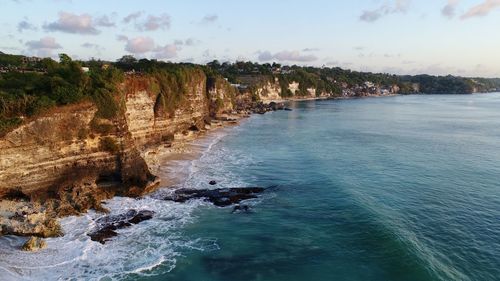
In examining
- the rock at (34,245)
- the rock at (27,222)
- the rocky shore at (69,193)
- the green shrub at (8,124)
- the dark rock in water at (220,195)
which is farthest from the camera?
the dark rock in water at (220,195)

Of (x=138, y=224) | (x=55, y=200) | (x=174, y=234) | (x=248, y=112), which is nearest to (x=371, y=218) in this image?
(x=174, y=234)

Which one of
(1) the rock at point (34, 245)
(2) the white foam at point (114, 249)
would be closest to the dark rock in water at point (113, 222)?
(2) the white foam at point (114, 249)

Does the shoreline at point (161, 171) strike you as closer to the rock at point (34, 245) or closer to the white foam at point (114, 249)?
the white foam at point (114, 249)

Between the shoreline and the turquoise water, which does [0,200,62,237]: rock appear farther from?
the turquoise water

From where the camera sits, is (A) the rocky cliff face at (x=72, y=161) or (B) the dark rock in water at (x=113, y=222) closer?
(B) the dark rock in water at (x=113, y=222)

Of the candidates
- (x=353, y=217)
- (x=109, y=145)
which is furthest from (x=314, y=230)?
(x=109, y=145)

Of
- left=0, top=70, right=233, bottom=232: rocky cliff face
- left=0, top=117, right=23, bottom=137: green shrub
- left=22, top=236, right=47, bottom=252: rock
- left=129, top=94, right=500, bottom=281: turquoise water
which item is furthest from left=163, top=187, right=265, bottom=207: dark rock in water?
left=0, top=117, right=23, bottom=137: green shrub
